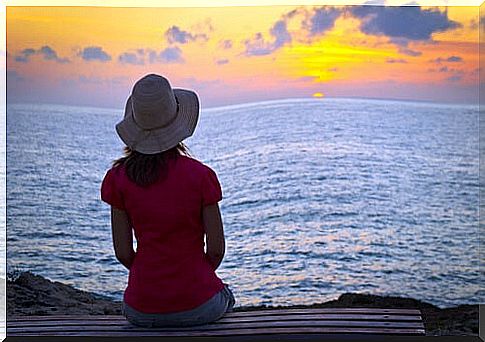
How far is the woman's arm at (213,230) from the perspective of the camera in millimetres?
2893

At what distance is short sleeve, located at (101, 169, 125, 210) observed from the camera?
9.53 ft

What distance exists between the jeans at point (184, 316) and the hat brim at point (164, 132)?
550 millimetres

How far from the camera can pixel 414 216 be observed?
5473 millimetres

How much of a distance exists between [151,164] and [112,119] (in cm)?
233

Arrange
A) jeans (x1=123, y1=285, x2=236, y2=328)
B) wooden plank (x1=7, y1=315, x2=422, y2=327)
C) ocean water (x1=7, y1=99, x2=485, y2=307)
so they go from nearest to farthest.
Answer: jeans (x1=123, y1=285, x2=236, y2=328) → wooden plank (x1=7, y1=315, x2=422, y2=327) → ocean water (x1=7, y1=99, x2=485, y2=307)

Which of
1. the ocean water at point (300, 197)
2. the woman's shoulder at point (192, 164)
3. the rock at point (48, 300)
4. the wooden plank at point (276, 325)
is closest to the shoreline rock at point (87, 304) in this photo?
the rock at point (48, 300)

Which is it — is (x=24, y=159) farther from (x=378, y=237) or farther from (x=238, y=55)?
(x=378, y=237)

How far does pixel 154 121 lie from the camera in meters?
2.96

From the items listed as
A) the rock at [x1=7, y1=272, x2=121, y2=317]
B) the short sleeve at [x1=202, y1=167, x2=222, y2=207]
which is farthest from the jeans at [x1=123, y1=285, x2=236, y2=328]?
the rock at [x1=7, y1=272, x2=121, y2=317]

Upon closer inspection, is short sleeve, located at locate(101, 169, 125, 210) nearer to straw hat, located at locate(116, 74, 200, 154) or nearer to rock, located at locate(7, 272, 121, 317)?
straw hat, located at locate(116, 74, 200, 154)

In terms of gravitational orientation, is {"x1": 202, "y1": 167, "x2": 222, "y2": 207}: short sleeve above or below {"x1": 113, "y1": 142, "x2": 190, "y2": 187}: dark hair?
below

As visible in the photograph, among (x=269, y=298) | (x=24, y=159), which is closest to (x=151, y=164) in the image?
(x=24, y=159)

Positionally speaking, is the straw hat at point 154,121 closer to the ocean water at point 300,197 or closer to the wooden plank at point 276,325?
the wooden plank at point 276,325

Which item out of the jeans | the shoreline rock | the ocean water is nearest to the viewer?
the jeans
